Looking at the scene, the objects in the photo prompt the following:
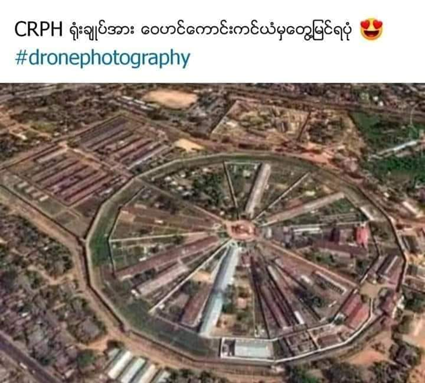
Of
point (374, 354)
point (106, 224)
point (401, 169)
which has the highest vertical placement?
point (401, 169)

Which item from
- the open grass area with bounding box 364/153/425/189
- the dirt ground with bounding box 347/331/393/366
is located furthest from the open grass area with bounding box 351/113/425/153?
the dirt ground with bounding box 347/331/393/366

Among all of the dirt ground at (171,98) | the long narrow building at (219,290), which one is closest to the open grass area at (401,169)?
the long narrow building at (219,290)

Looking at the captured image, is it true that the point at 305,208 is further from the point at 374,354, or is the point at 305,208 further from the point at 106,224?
the point at 106,224

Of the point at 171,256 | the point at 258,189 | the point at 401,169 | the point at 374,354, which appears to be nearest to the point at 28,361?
the point at 171,256

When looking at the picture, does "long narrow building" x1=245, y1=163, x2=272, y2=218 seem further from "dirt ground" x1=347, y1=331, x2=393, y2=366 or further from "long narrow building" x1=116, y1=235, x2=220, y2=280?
"dirt ground" x1=347, y1=331, x2=393, y2=366

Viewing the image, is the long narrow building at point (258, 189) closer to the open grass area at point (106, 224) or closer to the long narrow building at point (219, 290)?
the long narrow building at point (219, 290)

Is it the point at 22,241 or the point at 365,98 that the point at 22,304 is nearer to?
the point at 22,241
